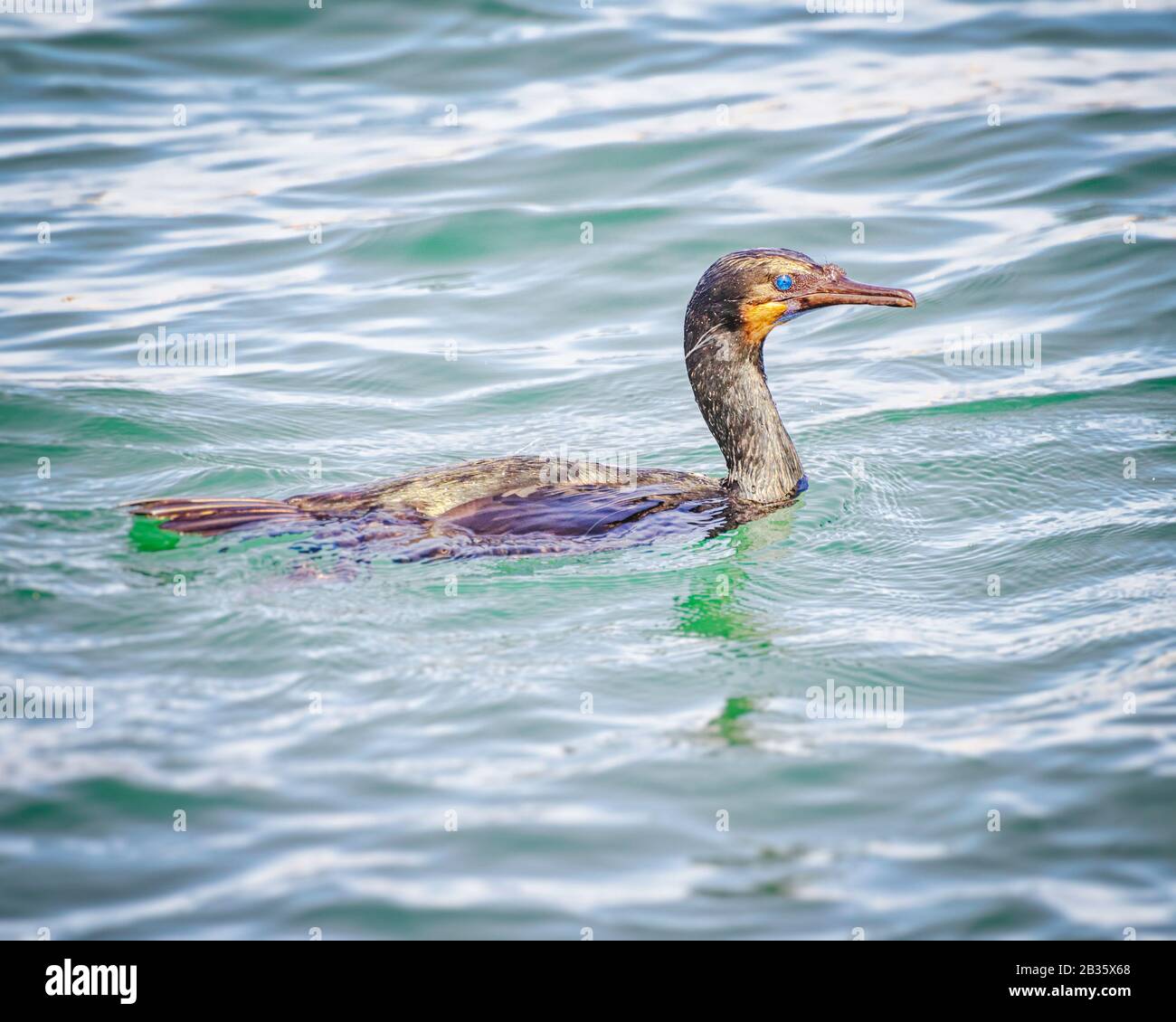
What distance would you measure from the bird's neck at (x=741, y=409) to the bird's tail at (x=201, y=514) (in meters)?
2.50

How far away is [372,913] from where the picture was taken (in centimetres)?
441

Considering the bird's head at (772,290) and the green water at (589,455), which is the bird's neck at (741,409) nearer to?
the bird's head at (772,290)

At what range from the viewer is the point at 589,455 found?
28.0 feet

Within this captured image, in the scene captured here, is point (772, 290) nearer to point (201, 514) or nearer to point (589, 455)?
point (589, 455)

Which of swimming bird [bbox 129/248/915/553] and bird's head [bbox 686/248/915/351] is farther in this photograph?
bird's head [bbox 686/248/915/351]

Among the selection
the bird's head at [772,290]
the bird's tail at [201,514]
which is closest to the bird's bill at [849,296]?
the bird's head at [772,290]

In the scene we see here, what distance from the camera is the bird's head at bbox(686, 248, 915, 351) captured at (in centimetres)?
729

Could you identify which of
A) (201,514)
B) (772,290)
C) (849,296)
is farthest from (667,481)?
(201,514)

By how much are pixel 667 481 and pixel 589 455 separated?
1.16 m

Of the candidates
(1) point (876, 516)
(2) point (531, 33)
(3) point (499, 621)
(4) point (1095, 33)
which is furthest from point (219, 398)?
(4) point (1095, 33)

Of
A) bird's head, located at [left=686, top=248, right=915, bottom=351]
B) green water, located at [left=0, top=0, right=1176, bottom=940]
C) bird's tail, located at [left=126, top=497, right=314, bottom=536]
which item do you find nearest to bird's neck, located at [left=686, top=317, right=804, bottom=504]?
bird's head, located at [left=686, top=248, right=915, bottom=351]

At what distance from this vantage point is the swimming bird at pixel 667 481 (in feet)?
22.3

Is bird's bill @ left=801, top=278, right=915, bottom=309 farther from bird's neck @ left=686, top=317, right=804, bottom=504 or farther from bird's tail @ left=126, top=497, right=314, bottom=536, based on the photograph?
bird's tail @ left=126, top=497, right=314, bottom=536
